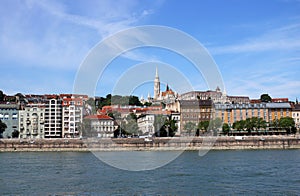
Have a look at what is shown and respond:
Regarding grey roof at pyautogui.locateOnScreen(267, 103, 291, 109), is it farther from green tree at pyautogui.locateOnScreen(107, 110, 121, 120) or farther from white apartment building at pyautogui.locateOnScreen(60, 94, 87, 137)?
white apartment building at pyautogui.locateOnScreen(60, 94, 87, 137)

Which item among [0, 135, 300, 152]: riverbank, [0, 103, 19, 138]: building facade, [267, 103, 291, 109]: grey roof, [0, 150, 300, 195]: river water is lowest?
[0, 150, 300, 195]: river water

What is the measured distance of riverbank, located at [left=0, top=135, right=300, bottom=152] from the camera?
181 ft

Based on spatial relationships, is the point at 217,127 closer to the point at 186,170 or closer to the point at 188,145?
the point at 188,145

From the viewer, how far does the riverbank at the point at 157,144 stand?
5516 cm

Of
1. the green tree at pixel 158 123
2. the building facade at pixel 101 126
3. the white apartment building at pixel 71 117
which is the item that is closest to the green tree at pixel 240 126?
the green tree at pixel 158 123

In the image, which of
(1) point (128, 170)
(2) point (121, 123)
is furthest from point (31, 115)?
(1) point (128, 170)

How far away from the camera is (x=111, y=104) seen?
9150cm

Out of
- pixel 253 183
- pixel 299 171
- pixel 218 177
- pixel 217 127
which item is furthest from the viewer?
pixel 217 127

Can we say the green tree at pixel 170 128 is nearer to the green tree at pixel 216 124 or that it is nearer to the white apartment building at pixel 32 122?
the green tree at pixel 216 124

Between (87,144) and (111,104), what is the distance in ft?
120

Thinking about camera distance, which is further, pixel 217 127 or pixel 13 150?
pixel 217 127

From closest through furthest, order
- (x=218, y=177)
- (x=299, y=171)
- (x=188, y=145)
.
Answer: (x=218, y=177) < (x=299, y=171) < (x=188, y=145)

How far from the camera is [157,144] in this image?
2212 inches

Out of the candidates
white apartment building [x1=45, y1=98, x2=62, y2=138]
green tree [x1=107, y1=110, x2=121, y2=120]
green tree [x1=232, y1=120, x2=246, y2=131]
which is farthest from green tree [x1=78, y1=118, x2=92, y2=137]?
green tree [x1=232, y1=120, x2=246, y2=131]
